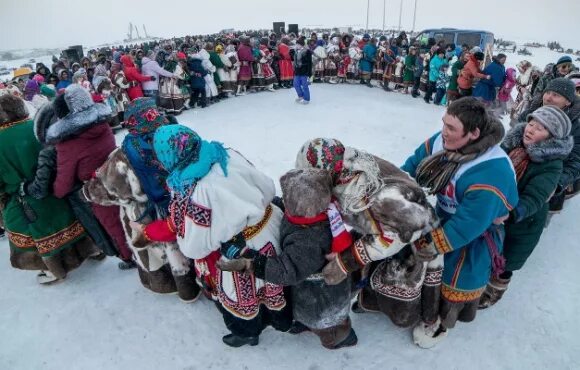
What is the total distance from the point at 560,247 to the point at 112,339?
357cm

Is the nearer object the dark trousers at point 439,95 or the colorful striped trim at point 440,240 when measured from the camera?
the colorful striped trim at point 440,240

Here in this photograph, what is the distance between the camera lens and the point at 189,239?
1.51m

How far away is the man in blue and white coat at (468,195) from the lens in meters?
1.46

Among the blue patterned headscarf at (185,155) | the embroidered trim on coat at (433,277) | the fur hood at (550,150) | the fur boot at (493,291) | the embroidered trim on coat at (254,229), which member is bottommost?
the fur boot at (493,291)

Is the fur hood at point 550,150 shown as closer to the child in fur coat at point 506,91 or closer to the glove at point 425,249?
the glove at point 425,249

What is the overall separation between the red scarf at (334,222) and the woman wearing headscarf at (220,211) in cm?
19

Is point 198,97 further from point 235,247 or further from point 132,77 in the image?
point 235,247

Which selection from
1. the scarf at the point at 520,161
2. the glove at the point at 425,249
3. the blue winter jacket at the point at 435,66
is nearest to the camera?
the glove at the point at 425,249

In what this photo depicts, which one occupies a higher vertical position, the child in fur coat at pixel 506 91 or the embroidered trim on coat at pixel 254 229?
the embroidered trim on coat at pixel 254 229

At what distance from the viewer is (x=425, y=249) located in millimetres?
1555

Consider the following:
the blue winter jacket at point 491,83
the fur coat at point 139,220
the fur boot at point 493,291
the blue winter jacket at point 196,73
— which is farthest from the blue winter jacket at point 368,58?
the fur coat at point 139,220

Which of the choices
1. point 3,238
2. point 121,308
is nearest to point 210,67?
point 3,238

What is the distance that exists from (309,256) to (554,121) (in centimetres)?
153

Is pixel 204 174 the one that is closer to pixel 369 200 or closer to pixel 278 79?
pixel 369 200
